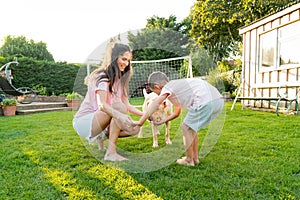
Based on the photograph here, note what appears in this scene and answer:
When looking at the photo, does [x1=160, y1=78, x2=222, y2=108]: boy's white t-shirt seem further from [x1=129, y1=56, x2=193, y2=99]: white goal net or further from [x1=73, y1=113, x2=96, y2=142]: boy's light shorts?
[x1=73, y1=113, x2=96, y2=142]: boy's light shorts

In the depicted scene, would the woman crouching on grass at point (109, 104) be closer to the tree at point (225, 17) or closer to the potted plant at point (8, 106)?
the potted plant at point (8, 106)

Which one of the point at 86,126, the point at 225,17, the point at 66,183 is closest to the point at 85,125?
the point at 86,126

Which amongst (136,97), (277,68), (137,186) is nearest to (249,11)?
(277,68)

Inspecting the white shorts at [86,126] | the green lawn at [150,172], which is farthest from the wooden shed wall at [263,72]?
the white shorts at [86,126]

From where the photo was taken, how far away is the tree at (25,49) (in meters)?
26.5

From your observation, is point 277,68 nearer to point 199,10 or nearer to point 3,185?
point 3,185

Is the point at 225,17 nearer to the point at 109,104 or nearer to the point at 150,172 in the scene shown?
the point at 109,104

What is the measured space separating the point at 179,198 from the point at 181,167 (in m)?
0.58

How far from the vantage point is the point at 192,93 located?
2.11 metres

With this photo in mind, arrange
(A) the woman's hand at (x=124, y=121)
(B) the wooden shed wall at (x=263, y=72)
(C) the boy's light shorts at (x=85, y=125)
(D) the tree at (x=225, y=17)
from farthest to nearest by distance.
Answer: (D) the tree at (x=225, y=17)
(B) the wooden shed wall at (x=263, y=72)
(C) the boy's light shorts at (x=85, y=125)
(A) the woman's hand at (x=124, y=121)

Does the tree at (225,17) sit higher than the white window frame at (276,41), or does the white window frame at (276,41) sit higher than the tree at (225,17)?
the tree at (225,17)

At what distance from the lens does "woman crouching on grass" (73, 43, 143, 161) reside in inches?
81.4

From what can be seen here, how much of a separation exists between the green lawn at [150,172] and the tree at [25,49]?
26.1 metres

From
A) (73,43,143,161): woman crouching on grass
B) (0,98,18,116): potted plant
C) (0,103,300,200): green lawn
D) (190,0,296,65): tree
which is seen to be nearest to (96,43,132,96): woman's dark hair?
(73,43,143,161): woman crouching on grass
